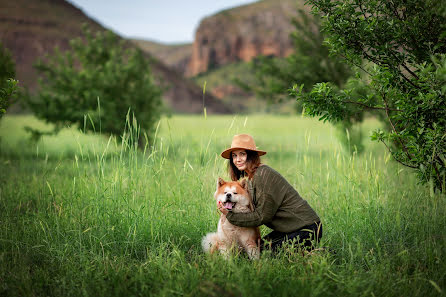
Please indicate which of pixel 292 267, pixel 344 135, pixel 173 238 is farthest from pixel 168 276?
pixel 344 135

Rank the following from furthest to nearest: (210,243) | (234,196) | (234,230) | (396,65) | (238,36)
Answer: (238,36)
(396,65)
(210,243)
(234,230)
(234,196)

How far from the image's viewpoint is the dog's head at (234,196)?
3.86m

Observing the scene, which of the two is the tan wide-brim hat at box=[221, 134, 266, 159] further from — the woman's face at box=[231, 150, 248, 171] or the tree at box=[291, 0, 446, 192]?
the tree at box=[291, 0, 446, 192]

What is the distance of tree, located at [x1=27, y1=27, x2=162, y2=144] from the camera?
13.1m

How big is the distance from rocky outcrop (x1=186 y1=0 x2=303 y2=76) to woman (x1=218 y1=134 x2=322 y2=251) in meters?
173

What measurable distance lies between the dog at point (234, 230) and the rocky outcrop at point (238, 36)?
173m

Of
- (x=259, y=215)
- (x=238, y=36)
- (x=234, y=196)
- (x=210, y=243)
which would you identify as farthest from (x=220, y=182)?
(x=238, y=36)

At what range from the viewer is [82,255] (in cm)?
408

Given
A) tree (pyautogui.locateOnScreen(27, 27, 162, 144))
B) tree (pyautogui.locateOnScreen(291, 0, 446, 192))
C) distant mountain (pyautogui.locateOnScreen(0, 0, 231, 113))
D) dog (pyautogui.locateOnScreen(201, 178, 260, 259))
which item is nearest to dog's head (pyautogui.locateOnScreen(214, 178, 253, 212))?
dog (pyautogui.locateOnScreen(201, 178, 260, 259))

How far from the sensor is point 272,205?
160 inches

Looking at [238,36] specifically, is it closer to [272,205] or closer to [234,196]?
[272,205]

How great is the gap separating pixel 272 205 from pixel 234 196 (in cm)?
49

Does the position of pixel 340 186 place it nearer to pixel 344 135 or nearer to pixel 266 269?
pixel 266 269

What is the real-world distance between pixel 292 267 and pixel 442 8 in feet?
9.78
